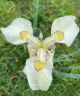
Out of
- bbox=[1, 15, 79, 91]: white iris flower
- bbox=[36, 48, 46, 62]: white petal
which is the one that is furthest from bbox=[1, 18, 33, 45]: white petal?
bbox=[36, 48, 46, 62]: white petal

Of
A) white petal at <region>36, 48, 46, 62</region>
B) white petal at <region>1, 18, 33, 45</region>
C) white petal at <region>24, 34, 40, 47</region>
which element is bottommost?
white petal at <region>36, 48, 46, 62</region>

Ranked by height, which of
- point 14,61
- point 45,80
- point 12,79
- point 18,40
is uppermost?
point 18,40

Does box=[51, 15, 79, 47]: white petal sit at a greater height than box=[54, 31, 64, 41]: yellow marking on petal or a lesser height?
greater

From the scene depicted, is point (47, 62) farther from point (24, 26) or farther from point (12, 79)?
point (12, 79)

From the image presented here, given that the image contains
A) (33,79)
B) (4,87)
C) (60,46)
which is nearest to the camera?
(33,79)

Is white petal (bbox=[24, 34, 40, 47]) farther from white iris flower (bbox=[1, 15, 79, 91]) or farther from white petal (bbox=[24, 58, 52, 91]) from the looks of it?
white petal (bbox=[24, 58, 52, 91])

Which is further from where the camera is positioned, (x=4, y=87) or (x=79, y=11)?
(x=79, y=11)

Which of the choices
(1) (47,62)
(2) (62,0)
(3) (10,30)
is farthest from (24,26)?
(2) (62,0)
